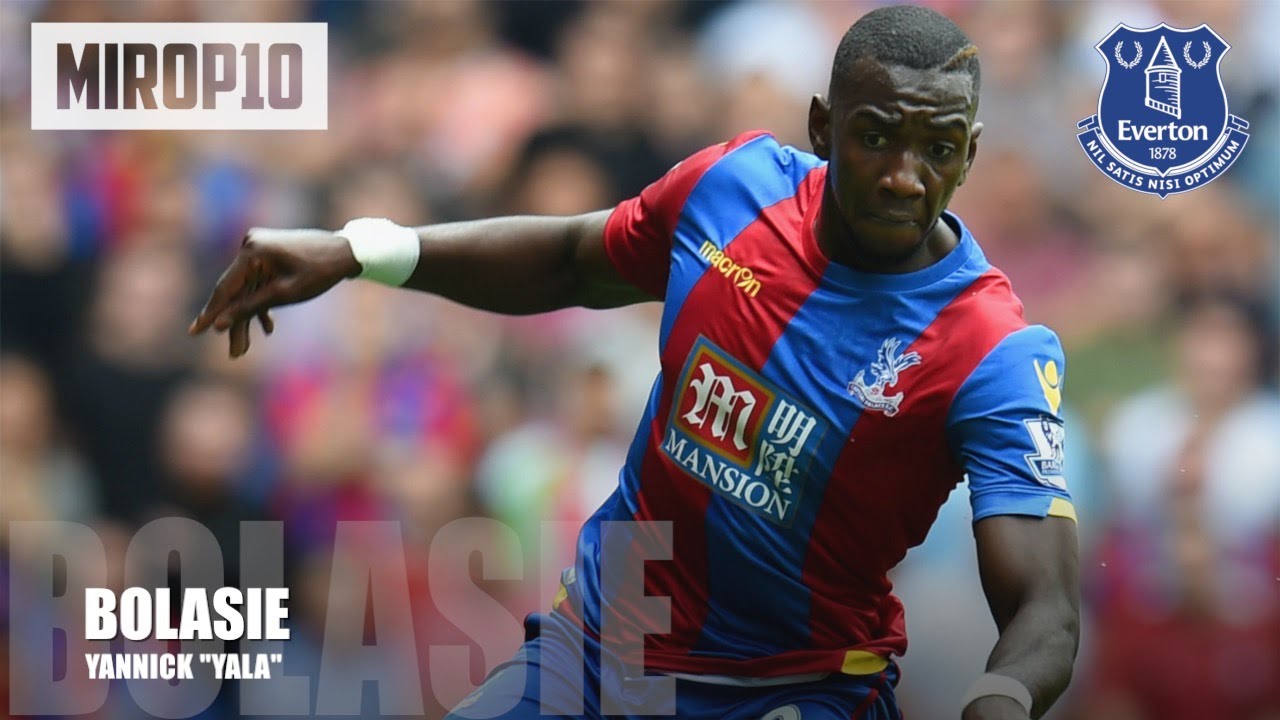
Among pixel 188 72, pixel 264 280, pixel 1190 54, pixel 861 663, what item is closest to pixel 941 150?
pixel 861 663

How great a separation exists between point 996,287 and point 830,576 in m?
0.69

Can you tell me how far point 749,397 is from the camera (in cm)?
327

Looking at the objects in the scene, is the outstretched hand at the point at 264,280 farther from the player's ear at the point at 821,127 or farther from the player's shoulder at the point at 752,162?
the player's ear at the point at 821,127

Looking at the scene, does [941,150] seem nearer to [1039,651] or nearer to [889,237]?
[889,237]

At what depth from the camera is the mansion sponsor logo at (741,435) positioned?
3.23 meters

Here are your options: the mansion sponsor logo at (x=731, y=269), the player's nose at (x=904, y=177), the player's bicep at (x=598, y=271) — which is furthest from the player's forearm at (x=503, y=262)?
the player's nose at (x=904, y=177)

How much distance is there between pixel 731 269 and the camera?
3.38m

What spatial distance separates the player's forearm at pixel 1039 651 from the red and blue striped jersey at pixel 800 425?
0.24 meters

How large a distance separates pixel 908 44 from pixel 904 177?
0.85 ft

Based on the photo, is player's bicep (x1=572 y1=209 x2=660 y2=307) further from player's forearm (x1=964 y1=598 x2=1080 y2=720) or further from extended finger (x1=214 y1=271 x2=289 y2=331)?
player's forearm (x1=964 y1=598 x2=1080 y2=720)

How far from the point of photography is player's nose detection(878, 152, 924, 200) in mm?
2971

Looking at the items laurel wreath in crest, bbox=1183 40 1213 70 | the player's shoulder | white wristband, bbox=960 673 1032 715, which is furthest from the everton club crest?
white wristband, bbox=960 673 1032 715

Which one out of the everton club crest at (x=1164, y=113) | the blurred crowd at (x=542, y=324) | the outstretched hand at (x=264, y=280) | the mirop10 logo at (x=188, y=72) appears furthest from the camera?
the mirop10 logo at (x=188, y=72)

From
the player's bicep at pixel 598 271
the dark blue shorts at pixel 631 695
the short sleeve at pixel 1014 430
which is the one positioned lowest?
the dark blue shorts at pixel 631 695
